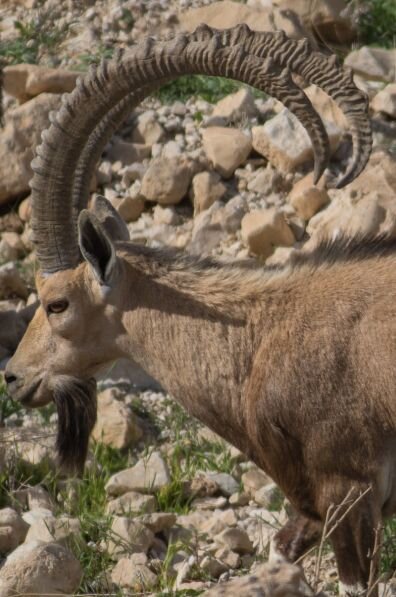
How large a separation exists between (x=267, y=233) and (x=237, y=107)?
4.78 ft

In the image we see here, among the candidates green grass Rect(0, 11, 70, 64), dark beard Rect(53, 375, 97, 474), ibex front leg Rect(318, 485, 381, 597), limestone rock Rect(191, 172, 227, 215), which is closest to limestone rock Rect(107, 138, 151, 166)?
limestone rock Rect(191, 172, 227, 215)

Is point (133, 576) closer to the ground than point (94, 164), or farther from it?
closer to the ground

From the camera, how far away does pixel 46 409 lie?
887 cm

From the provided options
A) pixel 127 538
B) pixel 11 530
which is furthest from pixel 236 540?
pixel 11 530

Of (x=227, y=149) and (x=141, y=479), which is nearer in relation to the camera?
(x=141, y=479)

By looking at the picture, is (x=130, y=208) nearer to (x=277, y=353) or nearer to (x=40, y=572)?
(x=277, y=353)

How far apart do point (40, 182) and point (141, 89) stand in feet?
2.30

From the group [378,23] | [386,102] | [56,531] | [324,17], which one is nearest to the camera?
[56,531]

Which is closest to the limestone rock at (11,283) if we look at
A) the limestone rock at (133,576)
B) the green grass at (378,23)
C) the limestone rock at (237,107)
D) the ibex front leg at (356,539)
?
the limestone rock at (237,107)

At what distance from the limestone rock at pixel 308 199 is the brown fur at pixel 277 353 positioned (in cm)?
323

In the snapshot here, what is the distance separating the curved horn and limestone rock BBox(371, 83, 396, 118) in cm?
393

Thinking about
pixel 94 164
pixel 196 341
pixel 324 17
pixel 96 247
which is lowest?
pixel 324 17

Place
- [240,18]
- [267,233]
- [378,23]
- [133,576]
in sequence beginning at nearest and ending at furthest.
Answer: [133,576] → [267,233] → [240,18] → [378,23]

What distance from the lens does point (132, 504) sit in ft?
25.3
